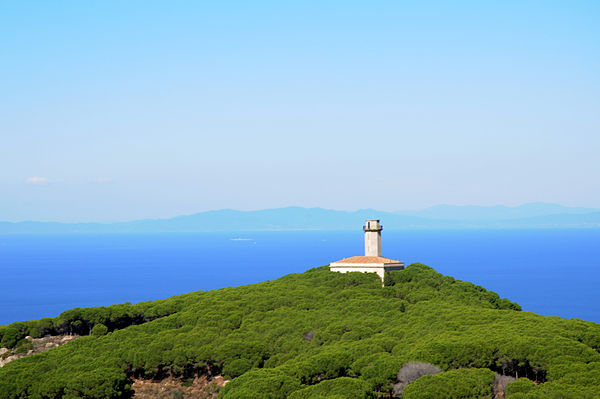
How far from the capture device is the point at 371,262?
55250mm

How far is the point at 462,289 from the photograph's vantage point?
5103 centimetres

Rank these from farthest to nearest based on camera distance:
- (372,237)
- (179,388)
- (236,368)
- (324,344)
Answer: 1. (372,237)
2. (324,344)
3. (179,388)
4. (236,368)

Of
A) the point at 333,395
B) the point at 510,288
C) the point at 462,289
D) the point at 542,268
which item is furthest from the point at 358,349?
the point at 542,268

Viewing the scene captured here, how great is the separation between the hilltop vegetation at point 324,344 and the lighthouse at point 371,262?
127 centimetres

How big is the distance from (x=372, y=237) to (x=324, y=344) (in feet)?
62.0

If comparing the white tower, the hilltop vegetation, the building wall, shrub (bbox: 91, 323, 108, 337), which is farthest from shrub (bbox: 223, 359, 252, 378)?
the white tower

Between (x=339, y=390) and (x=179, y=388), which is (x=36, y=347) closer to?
(x=179, y=388)

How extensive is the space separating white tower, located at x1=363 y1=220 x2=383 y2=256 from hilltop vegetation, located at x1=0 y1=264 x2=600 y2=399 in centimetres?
393

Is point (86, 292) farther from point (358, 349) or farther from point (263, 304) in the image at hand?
point (358, 349)

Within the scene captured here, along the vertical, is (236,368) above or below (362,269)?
below

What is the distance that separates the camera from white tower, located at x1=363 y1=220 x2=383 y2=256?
57.6 m

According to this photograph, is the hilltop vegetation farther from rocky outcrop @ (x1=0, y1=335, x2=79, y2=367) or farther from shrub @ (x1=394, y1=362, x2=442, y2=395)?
rocky outcrop @ (x1=0, y1=335, x2=79, y2=367)

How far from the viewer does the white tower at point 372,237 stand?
189 feet

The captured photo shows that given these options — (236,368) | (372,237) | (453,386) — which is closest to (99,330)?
(236,368)
